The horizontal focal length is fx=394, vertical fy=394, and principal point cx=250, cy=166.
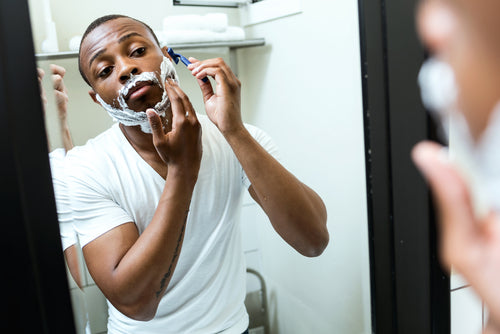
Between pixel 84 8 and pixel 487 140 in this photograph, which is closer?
pixel 487 140

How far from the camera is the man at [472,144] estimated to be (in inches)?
8.9

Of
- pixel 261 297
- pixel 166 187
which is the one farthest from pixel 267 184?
pixel 261 297

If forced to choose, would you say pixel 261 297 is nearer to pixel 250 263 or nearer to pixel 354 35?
pixel 250 263

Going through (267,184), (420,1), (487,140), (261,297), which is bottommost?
(261,297)

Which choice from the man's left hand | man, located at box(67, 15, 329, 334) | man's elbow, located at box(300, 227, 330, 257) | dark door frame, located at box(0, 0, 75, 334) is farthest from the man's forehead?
man's elbow, located at box(300, 227, 330, 257)

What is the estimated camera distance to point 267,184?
0.70 m

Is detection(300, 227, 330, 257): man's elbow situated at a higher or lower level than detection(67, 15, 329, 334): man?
lower

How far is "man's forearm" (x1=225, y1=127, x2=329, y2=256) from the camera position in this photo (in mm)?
678

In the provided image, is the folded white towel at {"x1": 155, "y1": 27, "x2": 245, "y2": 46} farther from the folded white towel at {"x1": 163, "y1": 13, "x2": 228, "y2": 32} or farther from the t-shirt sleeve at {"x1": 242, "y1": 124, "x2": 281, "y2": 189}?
the t-shirt sleeve at {"x1": 242, "y1": 124, "x2": 281, "y2": 189}

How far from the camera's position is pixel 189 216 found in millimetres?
716

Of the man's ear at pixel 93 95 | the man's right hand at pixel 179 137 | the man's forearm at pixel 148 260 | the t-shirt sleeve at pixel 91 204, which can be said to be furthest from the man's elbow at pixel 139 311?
the man's ear at pixel 93 95

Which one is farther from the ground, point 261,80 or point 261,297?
point 261,80

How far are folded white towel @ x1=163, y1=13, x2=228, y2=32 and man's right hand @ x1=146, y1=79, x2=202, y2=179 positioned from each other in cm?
14

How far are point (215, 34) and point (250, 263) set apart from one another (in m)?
0.49
